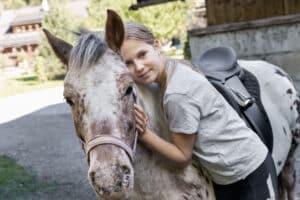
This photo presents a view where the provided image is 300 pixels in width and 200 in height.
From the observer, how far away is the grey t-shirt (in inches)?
73.0

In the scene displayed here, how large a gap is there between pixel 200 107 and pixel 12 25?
46405 mm

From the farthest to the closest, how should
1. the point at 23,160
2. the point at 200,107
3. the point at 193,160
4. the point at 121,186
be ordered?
the point at 23,160, the point at 193,160, the point at 200,107, the point at 121,186

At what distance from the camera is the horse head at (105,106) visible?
1.50m

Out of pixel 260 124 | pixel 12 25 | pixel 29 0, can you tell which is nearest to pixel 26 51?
pixel 12 25

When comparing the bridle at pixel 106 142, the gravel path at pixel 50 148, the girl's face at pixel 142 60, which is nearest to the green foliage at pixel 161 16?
the gravel path at pixel 50 148

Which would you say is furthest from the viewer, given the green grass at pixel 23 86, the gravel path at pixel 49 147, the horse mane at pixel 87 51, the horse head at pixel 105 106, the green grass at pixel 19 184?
the green grass at pixel 23 86

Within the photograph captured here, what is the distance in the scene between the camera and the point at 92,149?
153 cm

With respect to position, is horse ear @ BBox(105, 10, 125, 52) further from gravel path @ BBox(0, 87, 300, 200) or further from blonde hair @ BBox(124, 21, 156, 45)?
gravel path @ BBox(0, 87, 300, 200)

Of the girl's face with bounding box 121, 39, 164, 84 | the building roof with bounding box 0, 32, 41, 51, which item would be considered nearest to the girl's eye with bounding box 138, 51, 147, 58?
the girl's face with bounding box 121, 39, 164, 84

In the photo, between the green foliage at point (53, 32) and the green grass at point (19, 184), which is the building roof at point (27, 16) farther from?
the green grass at point (19, 184)

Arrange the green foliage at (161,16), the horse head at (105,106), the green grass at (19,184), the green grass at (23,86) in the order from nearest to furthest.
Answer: the horse head at (105,106), the green grass at (19,184), the green grass at (23,86), the green foliage at (161,16)

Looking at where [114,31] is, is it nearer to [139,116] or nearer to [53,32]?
[139,116]

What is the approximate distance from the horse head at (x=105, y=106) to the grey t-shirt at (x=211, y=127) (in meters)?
0.24

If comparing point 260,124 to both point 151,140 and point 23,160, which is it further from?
point 23,160
